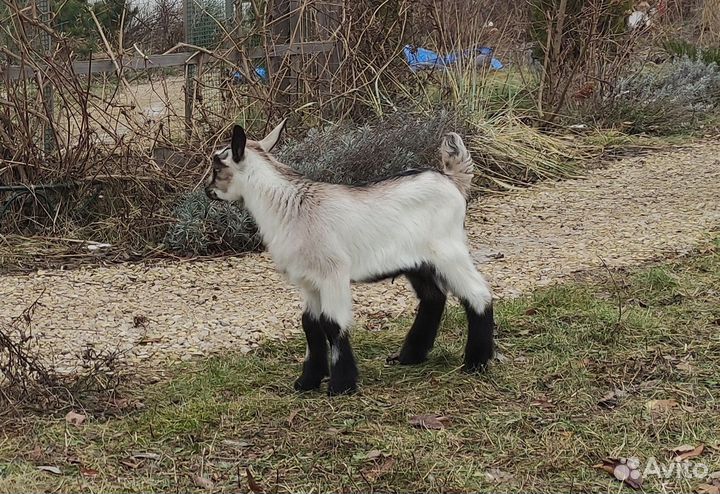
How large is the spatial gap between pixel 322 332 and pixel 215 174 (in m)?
0.93

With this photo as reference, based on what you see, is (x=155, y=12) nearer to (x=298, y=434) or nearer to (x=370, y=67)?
(x=370, y=67)

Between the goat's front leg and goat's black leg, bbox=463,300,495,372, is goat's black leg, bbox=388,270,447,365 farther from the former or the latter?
the goat's front leg

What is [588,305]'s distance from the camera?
18.8ft

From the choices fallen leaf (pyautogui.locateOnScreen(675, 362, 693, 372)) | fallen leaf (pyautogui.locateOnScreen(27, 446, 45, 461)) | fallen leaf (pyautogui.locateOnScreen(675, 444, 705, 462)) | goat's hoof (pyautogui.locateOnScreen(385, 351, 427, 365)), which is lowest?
fallen leaf (pyautogui.locateOnScreen(27, 446, 45, 461))

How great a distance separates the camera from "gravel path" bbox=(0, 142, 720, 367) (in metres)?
5.61

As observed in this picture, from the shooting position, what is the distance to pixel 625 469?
374cm

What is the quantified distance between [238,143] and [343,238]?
0.67 meters

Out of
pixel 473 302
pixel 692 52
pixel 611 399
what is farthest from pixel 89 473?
pixel 692 52

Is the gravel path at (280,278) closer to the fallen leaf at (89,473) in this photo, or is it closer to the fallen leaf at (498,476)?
the fallen leaf at (89,473)

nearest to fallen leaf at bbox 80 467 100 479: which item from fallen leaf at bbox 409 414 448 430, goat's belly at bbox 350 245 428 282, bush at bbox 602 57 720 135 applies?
fallen leaf at bbox 409 414 448 430

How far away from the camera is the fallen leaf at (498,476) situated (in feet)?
12.1

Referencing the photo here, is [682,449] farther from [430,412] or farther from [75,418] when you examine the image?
[75,418]

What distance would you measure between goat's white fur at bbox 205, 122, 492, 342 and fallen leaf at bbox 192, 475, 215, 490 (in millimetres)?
1055

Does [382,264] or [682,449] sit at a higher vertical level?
[382,264]
